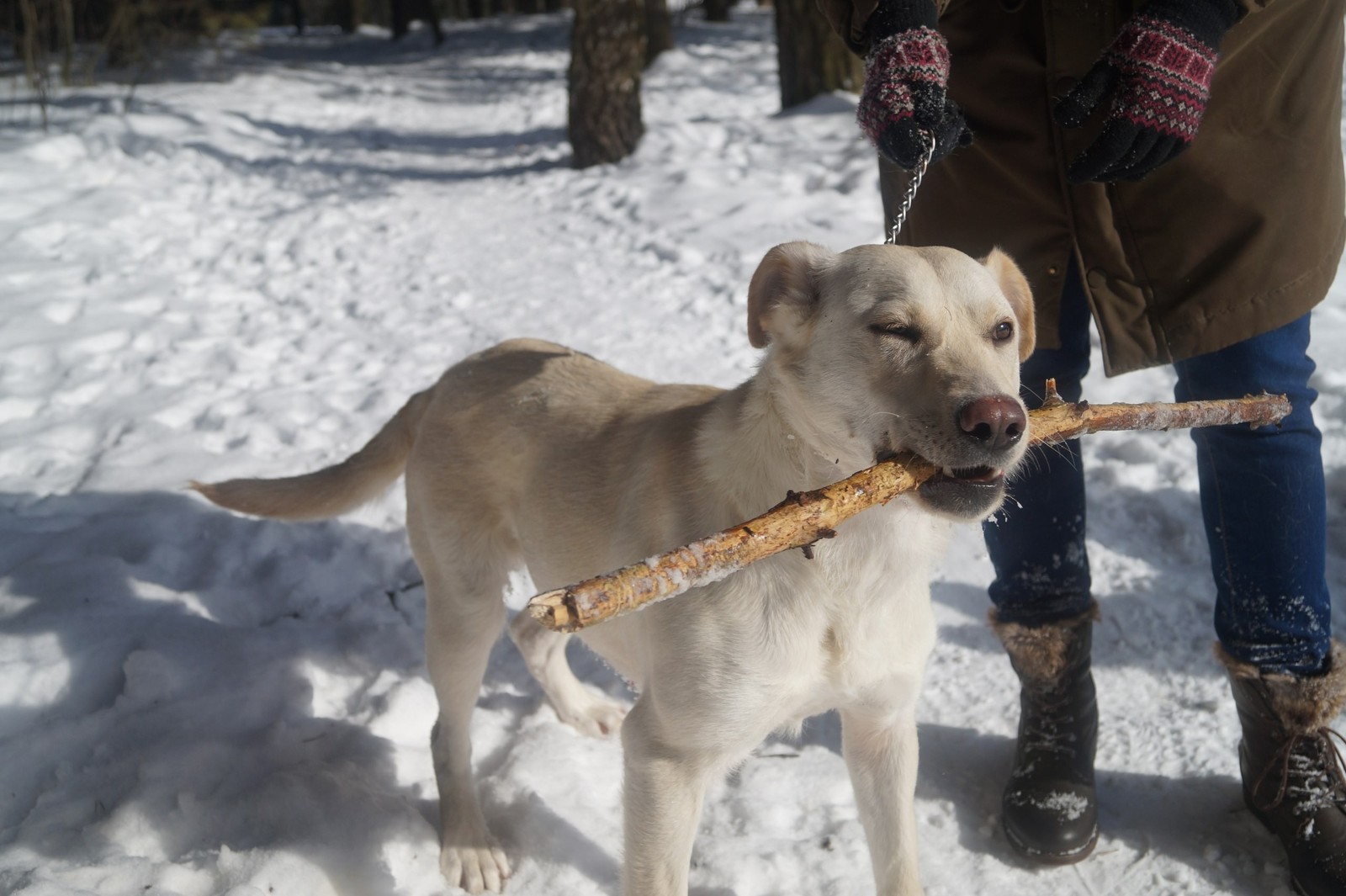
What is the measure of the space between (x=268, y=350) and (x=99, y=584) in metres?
2.52

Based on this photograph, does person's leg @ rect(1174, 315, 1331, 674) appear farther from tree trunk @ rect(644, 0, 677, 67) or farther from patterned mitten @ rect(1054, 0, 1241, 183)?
tree trunk @ rect(644, 0, 677, 67)

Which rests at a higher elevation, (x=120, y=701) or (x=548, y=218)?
(x=548, y=218)

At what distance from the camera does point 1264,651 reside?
2531 millimetres

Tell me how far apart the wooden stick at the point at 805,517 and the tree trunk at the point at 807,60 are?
26.0ft

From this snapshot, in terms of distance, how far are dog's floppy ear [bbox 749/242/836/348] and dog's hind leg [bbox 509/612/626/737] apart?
4.52ft

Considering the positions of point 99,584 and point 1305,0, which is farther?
point 99,584

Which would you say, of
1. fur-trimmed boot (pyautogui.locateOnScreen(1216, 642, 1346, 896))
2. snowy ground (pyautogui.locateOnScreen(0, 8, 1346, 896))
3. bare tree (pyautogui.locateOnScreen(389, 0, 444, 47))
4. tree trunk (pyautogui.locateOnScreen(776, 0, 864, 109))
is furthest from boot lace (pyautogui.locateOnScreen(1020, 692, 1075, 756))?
bare tree (pyautogui.locateOnScreen(389, 0, 444, 47))

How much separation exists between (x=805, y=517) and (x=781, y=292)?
692mm

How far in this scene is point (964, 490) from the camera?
1.85 metres

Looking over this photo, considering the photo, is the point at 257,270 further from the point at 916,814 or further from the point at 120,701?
the point at 916,814

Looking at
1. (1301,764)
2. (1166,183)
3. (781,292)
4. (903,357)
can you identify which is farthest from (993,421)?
(1301,764)

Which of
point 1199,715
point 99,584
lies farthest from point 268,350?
point 1199,715

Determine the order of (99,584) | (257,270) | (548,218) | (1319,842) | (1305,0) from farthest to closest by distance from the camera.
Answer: (548,218), (257,270), (99,584), (1319,842), (1305,0)

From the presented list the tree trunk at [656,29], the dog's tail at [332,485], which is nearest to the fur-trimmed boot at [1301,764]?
the dog's tail at [332,485]
